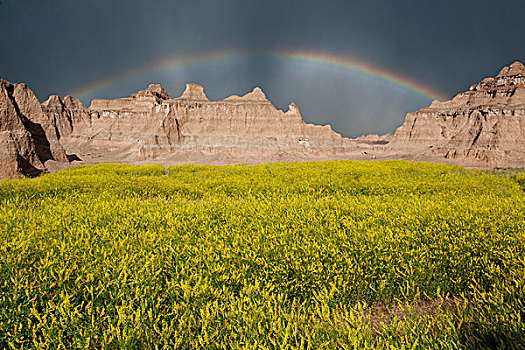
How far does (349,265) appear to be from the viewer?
10.6 ft

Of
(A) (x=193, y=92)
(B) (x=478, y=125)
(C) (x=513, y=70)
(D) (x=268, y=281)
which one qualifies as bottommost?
(D) (x=268, y=281)

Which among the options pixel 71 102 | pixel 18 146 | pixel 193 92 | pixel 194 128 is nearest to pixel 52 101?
pixel 71 102

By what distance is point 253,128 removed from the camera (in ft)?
289

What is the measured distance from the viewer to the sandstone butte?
71.0 meters

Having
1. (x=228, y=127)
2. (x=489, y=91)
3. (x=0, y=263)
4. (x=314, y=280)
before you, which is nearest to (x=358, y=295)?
(x=314, y=280)

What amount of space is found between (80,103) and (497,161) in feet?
471

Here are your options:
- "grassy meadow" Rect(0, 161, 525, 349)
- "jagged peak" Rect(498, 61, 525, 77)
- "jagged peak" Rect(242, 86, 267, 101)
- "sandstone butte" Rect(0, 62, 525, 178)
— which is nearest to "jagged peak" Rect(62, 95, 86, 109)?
"sandstone butte" Rect(0, 62, 525, 178)

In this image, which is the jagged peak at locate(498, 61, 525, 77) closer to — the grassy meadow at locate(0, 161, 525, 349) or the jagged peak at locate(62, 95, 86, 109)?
the grassy meadow at locate(0, 161, 525, 349)

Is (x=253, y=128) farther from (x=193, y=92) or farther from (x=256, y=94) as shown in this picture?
(x=193, y=92)

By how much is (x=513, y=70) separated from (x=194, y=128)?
137m

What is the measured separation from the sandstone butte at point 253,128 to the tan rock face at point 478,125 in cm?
27

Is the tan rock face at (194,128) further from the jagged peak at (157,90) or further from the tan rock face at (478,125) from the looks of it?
the tan rock face at (478,125)

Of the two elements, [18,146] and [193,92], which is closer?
[18,146]

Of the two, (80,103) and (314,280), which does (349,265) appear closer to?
(314,280)
